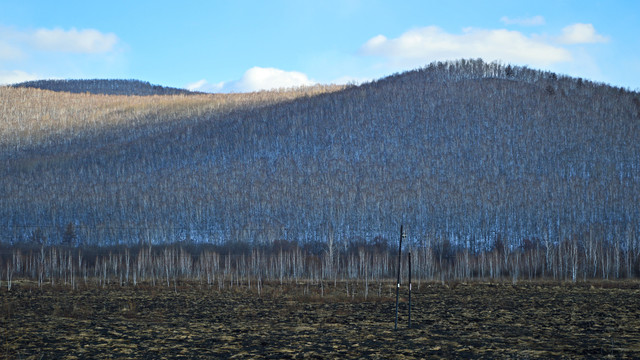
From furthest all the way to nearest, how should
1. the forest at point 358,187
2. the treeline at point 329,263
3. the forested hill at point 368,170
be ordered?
the forested hill at point 368,170
the forest at point 358,187
the treeline at point 329,263

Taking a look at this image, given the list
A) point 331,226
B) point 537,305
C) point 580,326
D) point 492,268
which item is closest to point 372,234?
point 331,226

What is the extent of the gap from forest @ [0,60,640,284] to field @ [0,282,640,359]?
123ft

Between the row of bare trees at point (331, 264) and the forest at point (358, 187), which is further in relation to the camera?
the forest at point (358, 187)

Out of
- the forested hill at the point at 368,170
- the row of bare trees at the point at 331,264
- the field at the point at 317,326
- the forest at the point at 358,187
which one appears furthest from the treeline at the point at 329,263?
the field at the point at 317,326

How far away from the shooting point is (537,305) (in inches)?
1711

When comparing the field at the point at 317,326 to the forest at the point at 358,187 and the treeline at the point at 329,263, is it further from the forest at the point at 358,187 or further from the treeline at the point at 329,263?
the forest at the point at 358,187

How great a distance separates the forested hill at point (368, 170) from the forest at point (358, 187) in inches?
18.6

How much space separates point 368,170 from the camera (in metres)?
141

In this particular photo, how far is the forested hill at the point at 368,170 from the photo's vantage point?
392 ft

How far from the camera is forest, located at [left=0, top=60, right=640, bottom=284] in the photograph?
10112 centimetres

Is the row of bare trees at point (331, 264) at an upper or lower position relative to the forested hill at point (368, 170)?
lower

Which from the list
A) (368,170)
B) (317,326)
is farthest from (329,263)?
(317,326)

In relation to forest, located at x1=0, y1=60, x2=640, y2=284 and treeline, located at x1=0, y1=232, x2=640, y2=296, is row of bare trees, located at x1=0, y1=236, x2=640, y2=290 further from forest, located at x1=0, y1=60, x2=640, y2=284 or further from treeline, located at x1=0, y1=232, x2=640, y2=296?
forest, located at x1=0, y1=60, x2=640, y2=284

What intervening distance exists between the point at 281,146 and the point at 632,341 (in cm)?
13699
